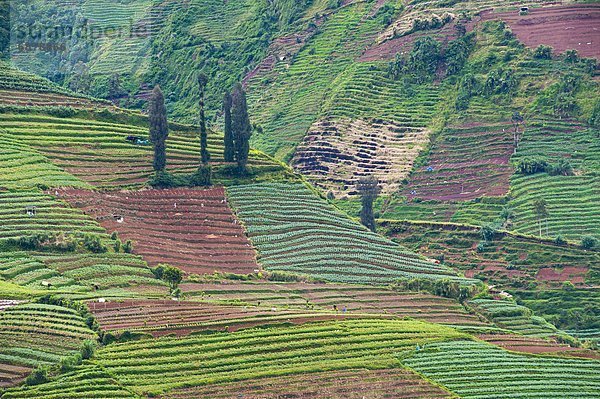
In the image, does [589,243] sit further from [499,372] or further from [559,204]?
[499,372]

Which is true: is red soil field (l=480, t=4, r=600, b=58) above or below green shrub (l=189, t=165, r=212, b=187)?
above

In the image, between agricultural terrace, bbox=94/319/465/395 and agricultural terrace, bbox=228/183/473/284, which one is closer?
agricultural terrace, bbox=94/319/465/395

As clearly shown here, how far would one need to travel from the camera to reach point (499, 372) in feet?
305

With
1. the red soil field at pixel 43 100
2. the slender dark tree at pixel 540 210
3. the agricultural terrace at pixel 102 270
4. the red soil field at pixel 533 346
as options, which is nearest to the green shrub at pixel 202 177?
the red soil field at pixel 43 100

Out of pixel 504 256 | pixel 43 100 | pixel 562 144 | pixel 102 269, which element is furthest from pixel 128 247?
pixel 562 144

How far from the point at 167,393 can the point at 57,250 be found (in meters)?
23.9

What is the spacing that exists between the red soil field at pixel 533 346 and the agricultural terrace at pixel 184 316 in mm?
9944

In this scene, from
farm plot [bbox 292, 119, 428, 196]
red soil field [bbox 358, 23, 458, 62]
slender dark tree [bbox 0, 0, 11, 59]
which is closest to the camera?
farm plot [bbox 292, 119, 428, 196]

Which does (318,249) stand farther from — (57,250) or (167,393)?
(167,393)

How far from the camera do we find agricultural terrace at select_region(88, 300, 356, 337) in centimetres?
9050

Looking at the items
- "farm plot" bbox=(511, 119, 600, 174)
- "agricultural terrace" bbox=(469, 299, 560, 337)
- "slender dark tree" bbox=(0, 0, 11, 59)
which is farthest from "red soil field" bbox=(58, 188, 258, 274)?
"slender dark tree" bbox=(0, 0, 11, 59)

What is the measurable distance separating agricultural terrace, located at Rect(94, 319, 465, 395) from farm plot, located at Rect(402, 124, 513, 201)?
43.5 meters

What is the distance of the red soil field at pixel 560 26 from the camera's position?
156 m

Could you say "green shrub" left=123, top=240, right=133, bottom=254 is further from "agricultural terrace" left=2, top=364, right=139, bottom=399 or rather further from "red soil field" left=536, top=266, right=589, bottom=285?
"red soil field" left=536, top=266, right=589, bottom=285
